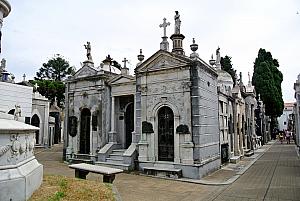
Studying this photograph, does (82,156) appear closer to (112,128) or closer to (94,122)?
(94,122)

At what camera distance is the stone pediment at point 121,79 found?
13753 millimetres

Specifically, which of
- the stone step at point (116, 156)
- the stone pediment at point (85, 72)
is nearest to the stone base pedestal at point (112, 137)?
the stone step at point (116, 156)

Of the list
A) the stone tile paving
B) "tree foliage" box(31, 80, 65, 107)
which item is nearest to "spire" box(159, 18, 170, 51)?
the stone tile paving

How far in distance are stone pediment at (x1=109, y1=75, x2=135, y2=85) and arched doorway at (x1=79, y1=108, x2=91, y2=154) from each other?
237 cm

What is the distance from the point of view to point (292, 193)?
26.9 feet

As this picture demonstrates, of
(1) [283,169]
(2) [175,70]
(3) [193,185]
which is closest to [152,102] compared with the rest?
(2) [175,70]

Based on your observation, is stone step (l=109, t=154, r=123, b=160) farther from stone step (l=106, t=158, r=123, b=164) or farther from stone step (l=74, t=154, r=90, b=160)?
stone step (l=74, t=154, r=90, b=160)

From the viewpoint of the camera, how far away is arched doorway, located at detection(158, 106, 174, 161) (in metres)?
11.5

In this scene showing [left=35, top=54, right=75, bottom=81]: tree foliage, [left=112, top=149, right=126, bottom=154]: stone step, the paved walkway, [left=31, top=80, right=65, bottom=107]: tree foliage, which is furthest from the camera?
[left=35, top=54, right=75, bottom=81]: tree foliage

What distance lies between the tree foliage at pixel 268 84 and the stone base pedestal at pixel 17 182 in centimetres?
3549

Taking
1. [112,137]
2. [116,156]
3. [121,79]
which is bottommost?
[116,156]

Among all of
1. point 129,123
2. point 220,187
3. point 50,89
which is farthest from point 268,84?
point 220,187

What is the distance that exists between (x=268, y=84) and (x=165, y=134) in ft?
95.4

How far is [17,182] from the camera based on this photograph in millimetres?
5137
